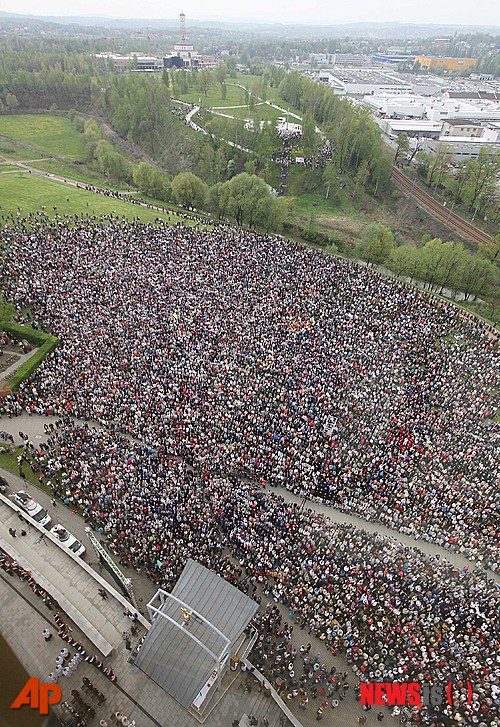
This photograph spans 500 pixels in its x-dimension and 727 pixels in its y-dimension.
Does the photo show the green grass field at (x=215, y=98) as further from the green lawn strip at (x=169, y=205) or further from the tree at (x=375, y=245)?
the tree at (x=375, y=245)

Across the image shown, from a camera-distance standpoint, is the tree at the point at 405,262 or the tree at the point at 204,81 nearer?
the tree at the point at 405,262

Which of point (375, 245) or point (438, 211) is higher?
point (438, 211)

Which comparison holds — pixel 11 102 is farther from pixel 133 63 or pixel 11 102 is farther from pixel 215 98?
pixel 133 63

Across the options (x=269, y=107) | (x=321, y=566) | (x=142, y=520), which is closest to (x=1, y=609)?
(x=142, y=520)

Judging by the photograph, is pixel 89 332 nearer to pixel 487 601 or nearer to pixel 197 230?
pixel 197 230

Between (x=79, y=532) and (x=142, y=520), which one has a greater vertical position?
(x=142, y=520)

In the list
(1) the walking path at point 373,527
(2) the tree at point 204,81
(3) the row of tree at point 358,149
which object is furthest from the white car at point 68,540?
(2) the tree at point 204,81

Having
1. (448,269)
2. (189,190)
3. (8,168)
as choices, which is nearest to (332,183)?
(189,190)
